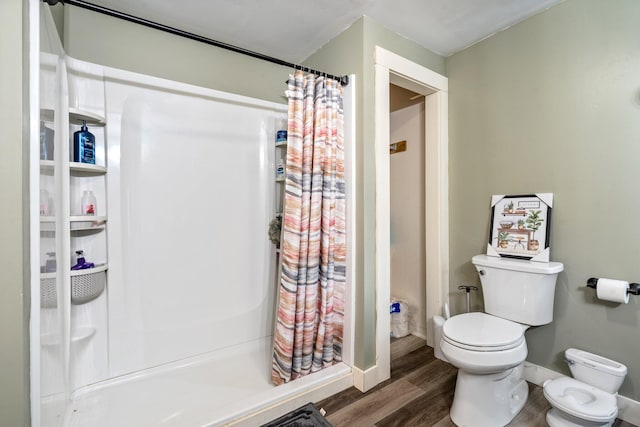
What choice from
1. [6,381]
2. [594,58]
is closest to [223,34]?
[6,381]

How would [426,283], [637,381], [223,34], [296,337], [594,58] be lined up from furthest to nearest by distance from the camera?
[426,283] < [223,34] < [296,337] < [594,58] < [637,381]

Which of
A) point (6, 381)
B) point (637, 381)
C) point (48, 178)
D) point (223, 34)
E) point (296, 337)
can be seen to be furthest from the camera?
point (223, 34)

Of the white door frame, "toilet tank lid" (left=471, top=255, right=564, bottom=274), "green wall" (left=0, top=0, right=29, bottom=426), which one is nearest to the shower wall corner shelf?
"green wall" (left=0, top=0, right=29, bottom=426)

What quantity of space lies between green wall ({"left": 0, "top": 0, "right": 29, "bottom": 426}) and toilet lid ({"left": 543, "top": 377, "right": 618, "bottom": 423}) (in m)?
2.15

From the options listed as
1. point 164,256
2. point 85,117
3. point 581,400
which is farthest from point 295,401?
point 85,117

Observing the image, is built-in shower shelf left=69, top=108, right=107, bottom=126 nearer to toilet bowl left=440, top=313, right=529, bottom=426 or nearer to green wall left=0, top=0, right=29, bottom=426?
green wall left=0, top=0, right=29, bottom=426

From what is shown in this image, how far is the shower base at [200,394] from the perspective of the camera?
4.75ft

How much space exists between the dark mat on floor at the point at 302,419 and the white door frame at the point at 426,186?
1.66 ft

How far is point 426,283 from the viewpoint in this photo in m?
2.35

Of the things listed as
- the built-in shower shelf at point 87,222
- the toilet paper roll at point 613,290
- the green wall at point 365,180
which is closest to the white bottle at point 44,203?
the built-in shower shelf at point 87,222

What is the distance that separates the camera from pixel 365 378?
5.82 ft

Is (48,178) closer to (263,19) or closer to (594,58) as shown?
(263,19)

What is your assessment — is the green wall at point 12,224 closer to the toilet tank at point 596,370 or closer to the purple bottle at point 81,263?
the purple bottle at point 81,263

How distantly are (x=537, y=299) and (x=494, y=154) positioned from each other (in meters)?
0.97
